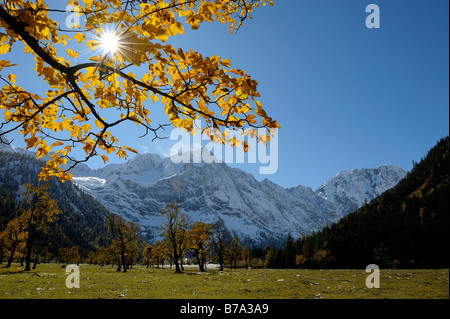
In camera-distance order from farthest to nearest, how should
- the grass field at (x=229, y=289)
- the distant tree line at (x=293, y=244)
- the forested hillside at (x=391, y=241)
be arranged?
the forested hillside at (x=391, y=241), the distant tree line at (x=293, y=244), the grass field at (x=229, y=289)

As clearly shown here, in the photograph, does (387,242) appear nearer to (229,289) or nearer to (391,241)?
(391,241)

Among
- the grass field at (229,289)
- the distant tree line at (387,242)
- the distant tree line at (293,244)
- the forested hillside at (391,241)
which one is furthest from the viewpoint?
the distant tree line at (387,242)

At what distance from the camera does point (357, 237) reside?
80.6 m

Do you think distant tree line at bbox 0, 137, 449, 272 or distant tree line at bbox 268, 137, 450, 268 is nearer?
distant tree line at bbox 0, 137, 449, 272

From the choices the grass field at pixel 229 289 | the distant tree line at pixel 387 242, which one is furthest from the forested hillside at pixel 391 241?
the grass field at pixel 229 289

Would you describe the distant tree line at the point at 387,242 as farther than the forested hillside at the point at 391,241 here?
Yes

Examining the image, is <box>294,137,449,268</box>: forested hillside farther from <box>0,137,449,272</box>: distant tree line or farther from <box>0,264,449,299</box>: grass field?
<box>0,264,449,299</box>: grass field

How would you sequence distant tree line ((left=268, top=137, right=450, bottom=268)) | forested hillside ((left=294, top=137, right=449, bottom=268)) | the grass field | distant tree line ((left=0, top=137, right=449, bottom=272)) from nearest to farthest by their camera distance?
the grass field → distant tree line ((left=0, top=137, right=449, bottom=272)) → forested hillside ((left=294, top=137, right=449, bottom=268)) → distant tree line ((left=268, top=137, right=450, bottom=268))

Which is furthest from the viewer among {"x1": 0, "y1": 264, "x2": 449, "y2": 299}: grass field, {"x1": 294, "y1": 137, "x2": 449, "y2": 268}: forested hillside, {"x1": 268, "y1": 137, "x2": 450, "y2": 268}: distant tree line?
{"x1": 268, "y1": 137, "x2": 450, "y2": 268}: distant tree line

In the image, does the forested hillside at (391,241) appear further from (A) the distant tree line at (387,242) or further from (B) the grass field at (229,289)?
(B) the grass field at (229,289)

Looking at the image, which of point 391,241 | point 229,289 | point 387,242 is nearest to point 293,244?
point 387,242

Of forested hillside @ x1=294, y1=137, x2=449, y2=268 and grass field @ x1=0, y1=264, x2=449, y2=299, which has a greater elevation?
grass field @ x1=0, y1=264, x2=449, y2=299

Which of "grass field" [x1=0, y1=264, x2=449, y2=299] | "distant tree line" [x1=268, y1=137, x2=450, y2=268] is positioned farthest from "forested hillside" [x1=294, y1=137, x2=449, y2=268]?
"grass field" [x1=0, y1=264, x2=449, y2=299]
